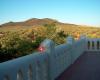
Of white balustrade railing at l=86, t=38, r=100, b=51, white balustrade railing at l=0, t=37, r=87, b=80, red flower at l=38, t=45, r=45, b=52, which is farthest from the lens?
white balustrade railing at l=86, t=38, r=100, b=51

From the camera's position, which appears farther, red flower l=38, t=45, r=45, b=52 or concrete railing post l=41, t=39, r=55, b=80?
concrete railing post l=41, t=39, r=55, b=80

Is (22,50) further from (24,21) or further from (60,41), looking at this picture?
(24,21)

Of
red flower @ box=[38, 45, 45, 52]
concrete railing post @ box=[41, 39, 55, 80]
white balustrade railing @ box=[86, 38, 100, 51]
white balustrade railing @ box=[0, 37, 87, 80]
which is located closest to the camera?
white balustrade railing @ box=[0, 37, 87, 80]

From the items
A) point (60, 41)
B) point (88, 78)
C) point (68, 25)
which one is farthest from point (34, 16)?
point (88, 78)

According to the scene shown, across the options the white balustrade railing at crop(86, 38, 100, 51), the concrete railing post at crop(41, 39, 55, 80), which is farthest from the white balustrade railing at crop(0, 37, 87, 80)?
the white balustrade railing at crop(86, 38, 100, 51)

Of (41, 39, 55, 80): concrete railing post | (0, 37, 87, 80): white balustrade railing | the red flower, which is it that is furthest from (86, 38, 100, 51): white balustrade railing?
the red flower

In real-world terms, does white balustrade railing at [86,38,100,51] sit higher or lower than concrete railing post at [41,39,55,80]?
lower

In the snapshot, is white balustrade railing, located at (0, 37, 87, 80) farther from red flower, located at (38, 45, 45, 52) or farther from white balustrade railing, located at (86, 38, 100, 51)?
white balustrade railing, located at (86, 38, 100, 51)

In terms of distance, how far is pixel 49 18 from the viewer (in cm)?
4788

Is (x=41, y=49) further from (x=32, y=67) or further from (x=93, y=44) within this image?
(x=93, y=44)

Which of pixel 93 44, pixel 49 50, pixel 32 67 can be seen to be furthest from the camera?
pixel 93 44

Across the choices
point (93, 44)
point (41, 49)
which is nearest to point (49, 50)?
point (41, 49)

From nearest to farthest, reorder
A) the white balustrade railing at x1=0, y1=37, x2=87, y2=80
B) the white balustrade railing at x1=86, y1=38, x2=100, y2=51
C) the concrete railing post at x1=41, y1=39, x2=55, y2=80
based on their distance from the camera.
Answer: the white balustrade railing at x1=0, y1=37, x2=87, y2=80 → the concrete railing post at x1=41, y1=39, x2=55, y2=80 → the white balustrade railing at x1=86, y1=38, x2=100, y2=51

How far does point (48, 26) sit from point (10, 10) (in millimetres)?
21886
